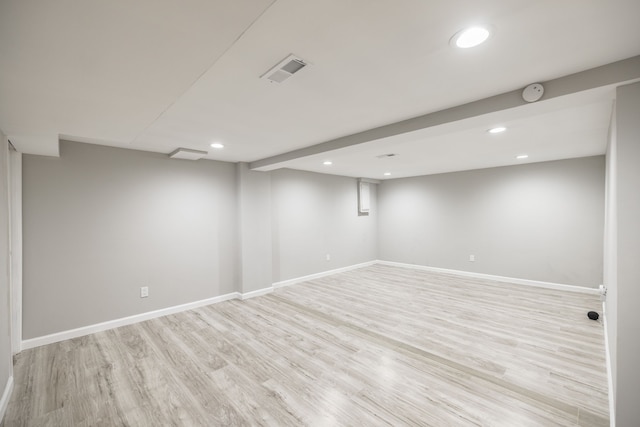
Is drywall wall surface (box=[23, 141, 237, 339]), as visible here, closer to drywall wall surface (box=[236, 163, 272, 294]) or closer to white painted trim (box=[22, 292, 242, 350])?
white painted trim (box=[22, 292, 242, 350])

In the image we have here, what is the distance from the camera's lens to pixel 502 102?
204cm

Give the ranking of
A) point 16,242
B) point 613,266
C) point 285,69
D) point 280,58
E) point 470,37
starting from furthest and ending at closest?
1. point 16,242
2. point 613,266
3. point 285,69
4. point 280,58
5. point 470,37

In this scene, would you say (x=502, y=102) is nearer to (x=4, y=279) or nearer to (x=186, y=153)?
(x=186, y=153)

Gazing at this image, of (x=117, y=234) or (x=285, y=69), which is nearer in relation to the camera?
(x=285, y=69)

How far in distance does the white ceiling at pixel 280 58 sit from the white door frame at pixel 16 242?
0.95 feet

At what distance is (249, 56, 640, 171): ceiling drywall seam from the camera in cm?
159

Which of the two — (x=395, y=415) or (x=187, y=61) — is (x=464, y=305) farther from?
(x=187, y=61)

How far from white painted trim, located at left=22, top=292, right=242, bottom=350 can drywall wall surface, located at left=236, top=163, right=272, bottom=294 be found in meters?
0.54

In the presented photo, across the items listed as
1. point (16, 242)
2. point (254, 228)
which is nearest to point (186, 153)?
point (254, 228)

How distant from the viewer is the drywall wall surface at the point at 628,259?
4.95 ft

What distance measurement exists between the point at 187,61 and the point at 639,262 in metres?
2.65

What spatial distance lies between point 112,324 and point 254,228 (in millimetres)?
2294

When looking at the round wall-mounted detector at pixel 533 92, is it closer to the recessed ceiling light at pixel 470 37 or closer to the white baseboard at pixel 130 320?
the recessed ceiling light at pixel 470 37

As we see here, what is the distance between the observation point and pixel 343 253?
258 inches
